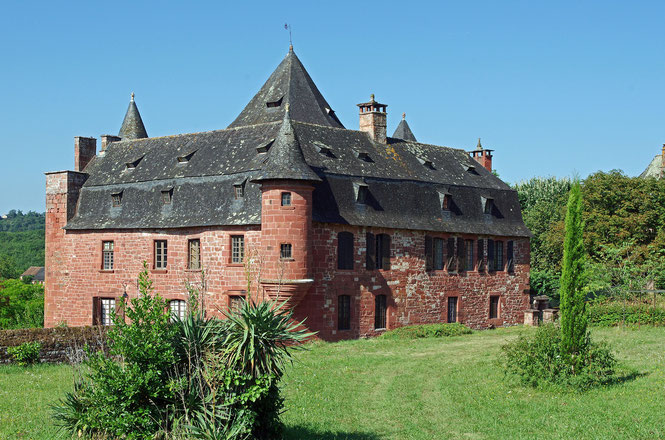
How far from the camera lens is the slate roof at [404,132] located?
5609cm

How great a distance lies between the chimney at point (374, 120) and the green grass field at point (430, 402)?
1474 cm

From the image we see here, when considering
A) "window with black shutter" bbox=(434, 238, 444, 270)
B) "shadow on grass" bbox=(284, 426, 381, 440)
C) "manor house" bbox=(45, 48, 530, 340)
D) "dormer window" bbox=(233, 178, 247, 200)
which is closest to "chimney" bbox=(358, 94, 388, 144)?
"manor house" bbox=(45, 48, 530, 340)

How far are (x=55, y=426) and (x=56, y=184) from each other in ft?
84.8

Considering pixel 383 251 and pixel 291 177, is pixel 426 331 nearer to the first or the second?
pixel 383 251

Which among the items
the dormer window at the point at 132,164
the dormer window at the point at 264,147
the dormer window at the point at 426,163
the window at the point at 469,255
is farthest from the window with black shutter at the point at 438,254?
the dormer window at the point at 132,164

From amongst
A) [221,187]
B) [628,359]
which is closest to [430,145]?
[221,187]

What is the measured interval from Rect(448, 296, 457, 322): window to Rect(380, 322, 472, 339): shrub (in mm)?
2463

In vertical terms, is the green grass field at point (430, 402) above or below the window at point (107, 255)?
below

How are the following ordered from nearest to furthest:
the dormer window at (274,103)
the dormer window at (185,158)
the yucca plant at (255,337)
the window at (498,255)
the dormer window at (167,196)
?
the yucca plant at (255,337), the dormer window at (167,196), the dormer window at (185,158), the window at (498,255), the dormer window at (274,103)

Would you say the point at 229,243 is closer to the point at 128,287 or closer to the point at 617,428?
the point at 128,287

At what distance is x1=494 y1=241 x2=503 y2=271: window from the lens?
129ft

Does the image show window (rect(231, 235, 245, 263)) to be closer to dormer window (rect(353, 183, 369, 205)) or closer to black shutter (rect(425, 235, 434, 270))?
dormer window (rect(353, 183, 369, 205))

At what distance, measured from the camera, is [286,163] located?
2961 cm

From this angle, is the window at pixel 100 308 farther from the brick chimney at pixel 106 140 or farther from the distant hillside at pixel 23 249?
the distant hillside at pixel 23 249
